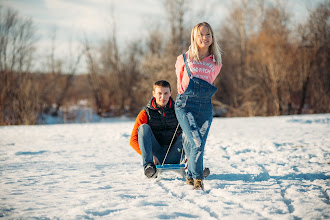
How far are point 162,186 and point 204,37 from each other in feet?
5.07

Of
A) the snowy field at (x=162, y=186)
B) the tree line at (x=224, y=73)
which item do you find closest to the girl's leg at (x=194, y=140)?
the snowy field at (x=162, y=186)

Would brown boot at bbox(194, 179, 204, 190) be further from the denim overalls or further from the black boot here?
the black boot

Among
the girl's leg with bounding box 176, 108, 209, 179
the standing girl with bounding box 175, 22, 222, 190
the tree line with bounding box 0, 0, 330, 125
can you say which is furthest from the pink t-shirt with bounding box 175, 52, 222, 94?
the tree line with bounding box 0, 0, 330, 125

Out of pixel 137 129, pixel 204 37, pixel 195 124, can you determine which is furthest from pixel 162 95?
pixel 204 37

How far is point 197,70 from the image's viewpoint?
8.09ft

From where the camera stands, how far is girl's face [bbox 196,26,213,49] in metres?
2.46

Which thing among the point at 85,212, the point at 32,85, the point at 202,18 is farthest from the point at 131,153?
the point at 202,18

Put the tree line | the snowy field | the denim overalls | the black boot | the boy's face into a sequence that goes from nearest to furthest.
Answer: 1. the snowy field
2. the denim overalls
3. the black boot
4. the boy's face
5. the tree line

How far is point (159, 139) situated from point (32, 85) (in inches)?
432

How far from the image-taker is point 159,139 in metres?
3.02

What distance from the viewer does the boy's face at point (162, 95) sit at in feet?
9.32

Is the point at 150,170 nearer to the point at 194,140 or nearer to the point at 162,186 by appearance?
the point at 162,186

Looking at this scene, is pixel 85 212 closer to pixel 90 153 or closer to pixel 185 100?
pixel 185 100

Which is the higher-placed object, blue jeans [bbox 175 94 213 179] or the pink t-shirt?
the pink t-shirt
